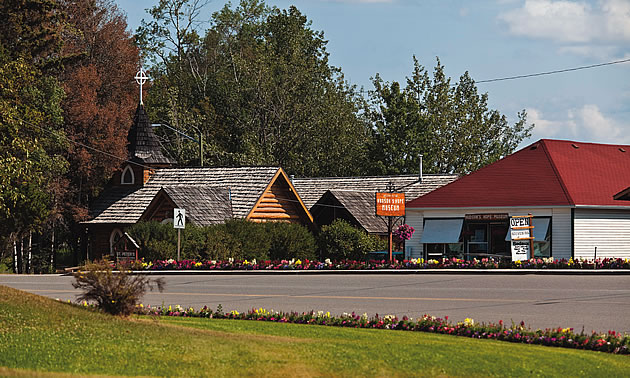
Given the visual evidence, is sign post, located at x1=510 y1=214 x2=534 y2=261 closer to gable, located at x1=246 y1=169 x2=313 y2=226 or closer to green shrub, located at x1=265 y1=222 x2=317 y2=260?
green shrub, located at x1=265 y1=222 x2=317 y2=260

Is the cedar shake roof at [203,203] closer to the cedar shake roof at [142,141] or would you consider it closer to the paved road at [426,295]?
the cedar shake roof at [142,141]

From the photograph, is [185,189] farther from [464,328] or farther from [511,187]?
[464,328]

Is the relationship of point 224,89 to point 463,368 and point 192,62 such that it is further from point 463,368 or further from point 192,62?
point 463,368

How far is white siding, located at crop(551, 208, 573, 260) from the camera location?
3844 centimetres

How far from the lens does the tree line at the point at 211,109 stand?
44.9 meters

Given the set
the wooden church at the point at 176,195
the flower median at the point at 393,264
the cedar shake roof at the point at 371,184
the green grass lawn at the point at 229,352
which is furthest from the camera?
the cedar shake roof at the point at 371,184

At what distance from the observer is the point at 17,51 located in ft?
133

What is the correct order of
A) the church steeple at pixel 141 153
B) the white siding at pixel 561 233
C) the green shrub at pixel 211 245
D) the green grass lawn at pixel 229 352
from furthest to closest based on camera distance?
the church steeple at pixel 141 153, the white siding at pixel 561 233, the green shrub at pixel 211 245, the green grass lawn at pixel 229 352

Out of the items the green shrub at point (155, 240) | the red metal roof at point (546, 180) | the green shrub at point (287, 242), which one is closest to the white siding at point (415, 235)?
the red metal roof at point (546, 180)

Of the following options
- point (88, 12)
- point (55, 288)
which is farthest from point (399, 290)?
point (88, 12)

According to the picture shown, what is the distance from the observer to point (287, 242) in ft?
131

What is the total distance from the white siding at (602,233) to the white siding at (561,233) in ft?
1.13

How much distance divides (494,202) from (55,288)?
22.5 metres

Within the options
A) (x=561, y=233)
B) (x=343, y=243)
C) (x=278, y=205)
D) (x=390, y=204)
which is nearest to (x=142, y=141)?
(x=278, y=205)
